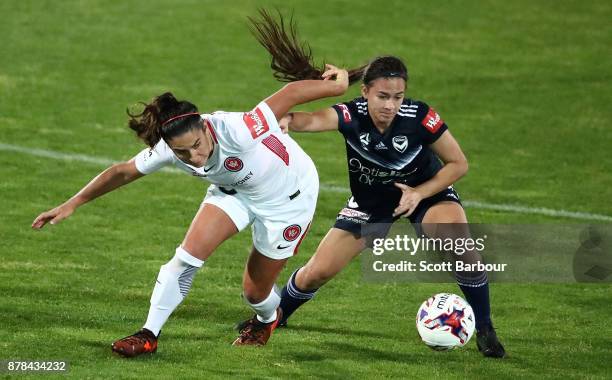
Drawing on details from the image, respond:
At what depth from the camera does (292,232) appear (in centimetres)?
882

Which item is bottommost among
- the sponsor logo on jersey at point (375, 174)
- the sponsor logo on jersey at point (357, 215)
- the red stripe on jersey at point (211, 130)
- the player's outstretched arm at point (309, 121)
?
the sponsor logo on jersey at point (357, 215)

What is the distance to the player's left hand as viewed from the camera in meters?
8.63

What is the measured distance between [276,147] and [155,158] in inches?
34.6

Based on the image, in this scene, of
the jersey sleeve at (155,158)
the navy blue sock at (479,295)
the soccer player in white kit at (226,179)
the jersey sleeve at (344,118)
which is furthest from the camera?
the navy blue sock at (479,295)

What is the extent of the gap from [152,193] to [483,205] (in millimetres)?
3888

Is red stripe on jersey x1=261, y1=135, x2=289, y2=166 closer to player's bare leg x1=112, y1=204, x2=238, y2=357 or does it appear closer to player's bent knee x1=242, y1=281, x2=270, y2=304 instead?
player's bare leg x1=112, y1=204, x2=238, y2=357

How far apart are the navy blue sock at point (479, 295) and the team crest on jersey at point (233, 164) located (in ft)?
6.38

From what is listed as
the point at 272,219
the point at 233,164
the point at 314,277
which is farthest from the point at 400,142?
the point at 233,164

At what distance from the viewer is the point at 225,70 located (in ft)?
65.9

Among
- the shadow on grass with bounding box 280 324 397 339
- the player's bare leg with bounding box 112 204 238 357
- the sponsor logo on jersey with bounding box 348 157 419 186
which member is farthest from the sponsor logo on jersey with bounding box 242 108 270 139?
the shadow on grass with bounding box 280 324 397 339

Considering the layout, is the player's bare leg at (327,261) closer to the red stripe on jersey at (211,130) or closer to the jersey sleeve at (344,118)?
the jersey sleeve at (344,118)

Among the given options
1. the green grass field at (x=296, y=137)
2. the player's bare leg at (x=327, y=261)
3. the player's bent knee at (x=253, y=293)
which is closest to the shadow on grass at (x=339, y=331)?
the green grass field at (x=296, y=137)

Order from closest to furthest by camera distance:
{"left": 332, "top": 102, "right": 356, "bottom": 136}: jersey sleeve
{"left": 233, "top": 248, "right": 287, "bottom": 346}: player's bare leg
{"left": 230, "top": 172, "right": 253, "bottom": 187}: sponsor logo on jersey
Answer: {"left": 230, "top": 172, "right": 253, "bottom": 187}: sponsor logo on jersey
{"left": 233, "top": 248, "right": 287, "bottom": 346}: player's bare leg
{"left": 332, "top": 102, "right": 356, "bottom": 136}: jersey sleeve

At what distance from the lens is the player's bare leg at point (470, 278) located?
9023 mm
